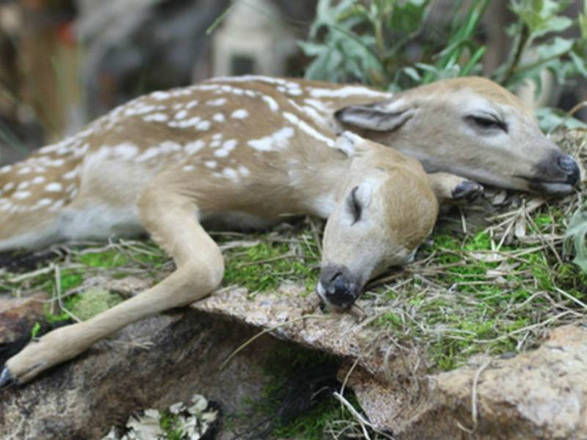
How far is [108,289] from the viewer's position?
109 inches

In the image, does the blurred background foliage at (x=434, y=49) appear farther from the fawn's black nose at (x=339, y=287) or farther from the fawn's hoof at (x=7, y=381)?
the fawn's hoof at (x=7, y=381)

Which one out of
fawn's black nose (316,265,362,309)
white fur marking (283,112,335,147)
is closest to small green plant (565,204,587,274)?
fawn's black nose (316,265,362,309)

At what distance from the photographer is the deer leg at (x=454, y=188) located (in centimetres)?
261

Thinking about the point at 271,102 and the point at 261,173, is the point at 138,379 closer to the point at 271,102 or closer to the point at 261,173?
the point at 261,173

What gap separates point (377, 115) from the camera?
300 centimetres

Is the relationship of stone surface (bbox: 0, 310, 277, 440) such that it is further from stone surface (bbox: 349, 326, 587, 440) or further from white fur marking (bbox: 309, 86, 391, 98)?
white fur marking (bbox: 309, 86, 391, 98)

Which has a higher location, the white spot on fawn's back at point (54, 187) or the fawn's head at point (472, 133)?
the fawn's head at point (472, 133)

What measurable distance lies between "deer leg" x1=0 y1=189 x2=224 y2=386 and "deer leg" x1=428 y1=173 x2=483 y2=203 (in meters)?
0.85

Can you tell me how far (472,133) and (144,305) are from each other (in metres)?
1.45

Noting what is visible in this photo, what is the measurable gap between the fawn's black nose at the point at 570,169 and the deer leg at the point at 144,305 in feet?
4.30

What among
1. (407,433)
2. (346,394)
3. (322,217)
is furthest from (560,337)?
(322,217)

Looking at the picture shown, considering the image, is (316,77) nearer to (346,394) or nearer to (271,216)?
(271,216)

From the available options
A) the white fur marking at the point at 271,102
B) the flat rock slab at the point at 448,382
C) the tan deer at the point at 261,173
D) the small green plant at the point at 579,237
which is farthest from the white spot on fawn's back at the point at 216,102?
the small green plant at the point at 579,237

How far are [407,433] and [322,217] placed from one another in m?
1.05
